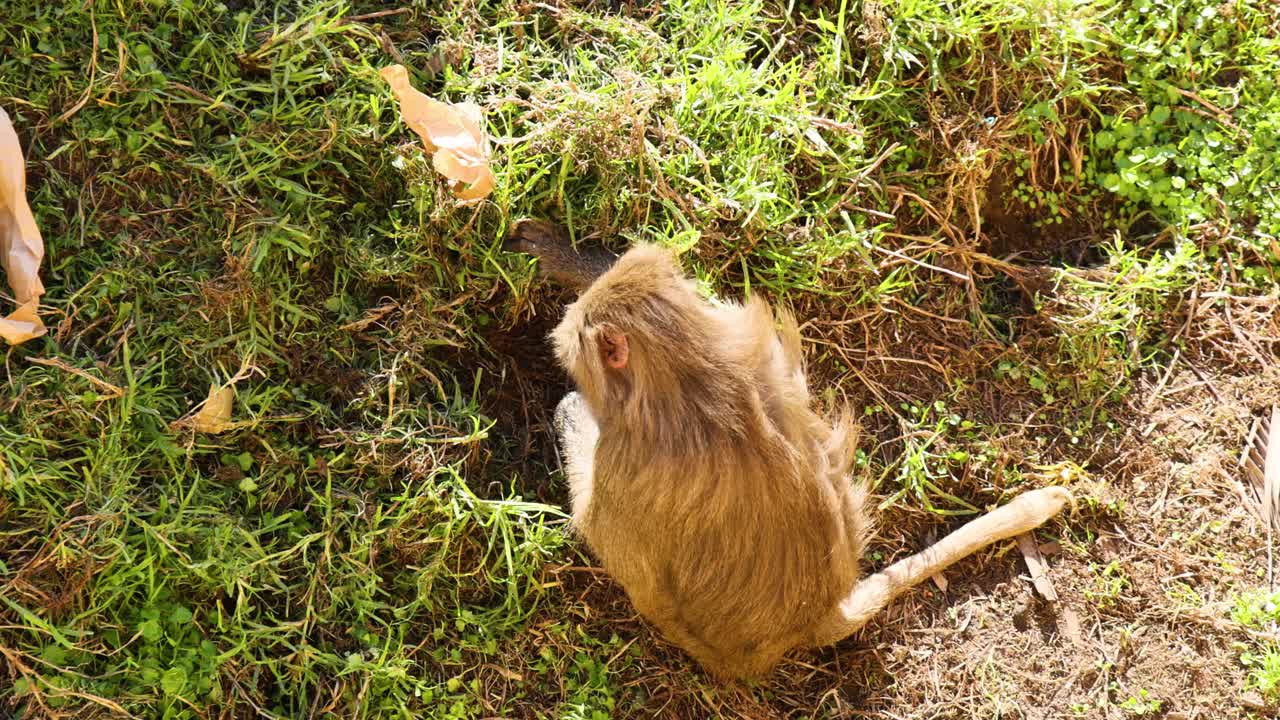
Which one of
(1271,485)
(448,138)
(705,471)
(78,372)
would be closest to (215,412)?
(78,372)

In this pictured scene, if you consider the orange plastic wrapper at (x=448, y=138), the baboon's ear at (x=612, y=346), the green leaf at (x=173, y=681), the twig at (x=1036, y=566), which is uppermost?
the orange plastic wrapper at (x=448, y=138)

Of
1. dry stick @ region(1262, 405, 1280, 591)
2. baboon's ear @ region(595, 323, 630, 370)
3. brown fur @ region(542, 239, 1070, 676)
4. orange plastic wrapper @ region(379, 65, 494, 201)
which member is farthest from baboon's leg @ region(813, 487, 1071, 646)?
orange plastic wrapper @ region(379, 65, 494, 201)

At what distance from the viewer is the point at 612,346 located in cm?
348

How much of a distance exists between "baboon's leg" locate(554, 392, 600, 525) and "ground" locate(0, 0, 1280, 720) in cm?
22

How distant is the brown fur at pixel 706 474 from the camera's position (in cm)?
346

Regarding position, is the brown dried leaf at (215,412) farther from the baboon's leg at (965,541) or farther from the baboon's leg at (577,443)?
the baboon's leg at (965,541)

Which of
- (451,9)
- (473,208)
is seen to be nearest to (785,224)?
(473,208)

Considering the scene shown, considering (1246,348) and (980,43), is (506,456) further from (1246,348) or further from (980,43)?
(1246,348)

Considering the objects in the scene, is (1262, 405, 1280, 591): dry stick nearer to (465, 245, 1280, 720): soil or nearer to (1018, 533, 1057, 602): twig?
(465, 245, 1280, 720): soil

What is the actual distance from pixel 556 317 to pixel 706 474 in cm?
102

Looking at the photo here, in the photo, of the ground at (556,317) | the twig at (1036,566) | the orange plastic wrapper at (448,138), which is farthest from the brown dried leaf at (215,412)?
the twig at (1036,566)

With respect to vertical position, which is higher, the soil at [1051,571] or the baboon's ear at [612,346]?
the baboon's ear at [612,346]

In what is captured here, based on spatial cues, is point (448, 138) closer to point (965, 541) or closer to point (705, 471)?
point (705, 471)

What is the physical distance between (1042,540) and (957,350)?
82 cm
